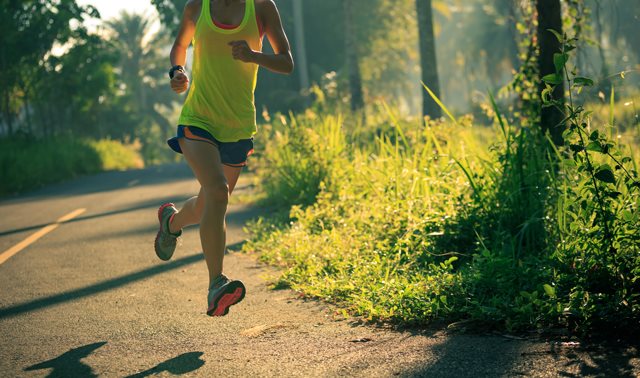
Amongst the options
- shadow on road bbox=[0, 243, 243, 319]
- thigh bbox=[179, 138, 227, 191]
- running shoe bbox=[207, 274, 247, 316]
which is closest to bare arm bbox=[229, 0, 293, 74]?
thigh bbox=[179, 138, 227, 191]

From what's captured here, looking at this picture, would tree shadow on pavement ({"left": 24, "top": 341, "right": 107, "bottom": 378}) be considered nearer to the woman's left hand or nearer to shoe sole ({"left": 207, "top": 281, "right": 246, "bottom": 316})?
shoe sole ({"left": 207, "top": 281, "right": 246, "bottom": 316})

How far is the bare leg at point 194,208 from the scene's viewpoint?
5.47 m

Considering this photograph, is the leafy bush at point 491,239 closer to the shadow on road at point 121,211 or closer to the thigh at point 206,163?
the thigh at point 206,163

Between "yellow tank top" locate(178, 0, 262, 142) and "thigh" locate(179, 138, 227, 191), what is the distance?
0.12 meters

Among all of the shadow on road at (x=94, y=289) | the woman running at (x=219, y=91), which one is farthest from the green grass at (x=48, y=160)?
the woman running at (x=219, y=91)

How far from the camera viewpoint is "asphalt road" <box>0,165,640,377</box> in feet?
13.0

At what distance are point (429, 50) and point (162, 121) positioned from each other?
199 feet

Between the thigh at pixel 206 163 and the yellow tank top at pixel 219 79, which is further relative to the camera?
the yellow tank top at pixel 219 79

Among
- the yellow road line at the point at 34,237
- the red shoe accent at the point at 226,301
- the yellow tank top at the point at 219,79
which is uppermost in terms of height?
the yellow tank top at the point at 219,79

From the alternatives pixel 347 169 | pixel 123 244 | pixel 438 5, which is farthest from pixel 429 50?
pixel 438 5

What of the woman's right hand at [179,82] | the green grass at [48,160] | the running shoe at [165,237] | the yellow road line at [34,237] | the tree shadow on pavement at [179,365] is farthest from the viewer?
the green grass at [48,160]

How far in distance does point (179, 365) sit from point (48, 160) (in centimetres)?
2098

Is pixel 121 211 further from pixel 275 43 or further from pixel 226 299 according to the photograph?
pixel 226 299

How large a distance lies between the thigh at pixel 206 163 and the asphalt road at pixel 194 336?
0.87 metres
